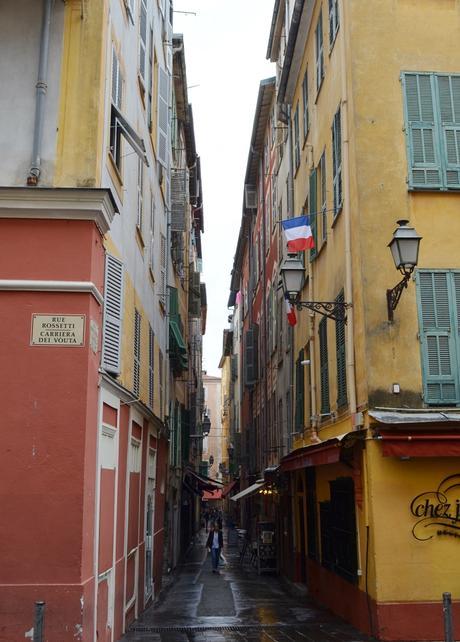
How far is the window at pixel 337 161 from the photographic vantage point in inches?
531

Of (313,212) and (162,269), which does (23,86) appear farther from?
(162,269)

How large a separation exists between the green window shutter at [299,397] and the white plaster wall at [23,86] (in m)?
10.3

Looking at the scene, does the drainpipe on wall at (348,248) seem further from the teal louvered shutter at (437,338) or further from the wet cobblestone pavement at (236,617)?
the wet cobblestone pavement at (236,617)

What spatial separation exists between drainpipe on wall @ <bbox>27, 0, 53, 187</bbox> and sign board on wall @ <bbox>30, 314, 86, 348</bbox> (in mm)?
1752

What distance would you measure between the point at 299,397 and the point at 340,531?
215 inches

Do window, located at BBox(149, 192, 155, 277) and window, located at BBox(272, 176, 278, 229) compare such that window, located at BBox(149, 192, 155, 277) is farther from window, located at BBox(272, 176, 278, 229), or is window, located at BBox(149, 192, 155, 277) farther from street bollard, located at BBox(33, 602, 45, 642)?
street bollard, located at BBox(33, 602, 45, 642)

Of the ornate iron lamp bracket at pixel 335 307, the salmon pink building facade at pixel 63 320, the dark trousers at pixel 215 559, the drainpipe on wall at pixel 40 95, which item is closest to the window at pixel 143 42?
the salmon pink building facade at pixel 63 320

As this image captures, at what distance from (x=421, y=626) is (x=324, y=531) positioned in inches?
194

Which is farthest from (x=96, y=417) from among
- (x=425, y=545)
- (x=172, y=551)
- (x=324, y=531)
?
(x=172, y=551)

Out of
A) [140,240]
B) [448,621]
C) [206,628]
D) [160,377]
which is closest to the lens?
[448,621]

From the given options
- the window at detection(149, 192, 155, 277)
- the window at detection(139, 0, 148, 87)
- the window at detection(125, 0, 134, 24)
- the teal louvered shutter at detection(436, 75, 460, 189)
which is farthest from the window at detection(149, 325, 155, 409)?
the teal louvered shutter at detection(436, 75, 460, 189)

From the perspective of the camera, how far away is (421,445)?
10703mm

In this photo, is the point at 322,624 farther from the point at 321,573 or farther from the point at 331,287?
the point at 331,287

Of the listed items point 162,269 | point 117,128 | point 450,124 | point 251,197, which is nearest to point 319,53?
point 450,124
